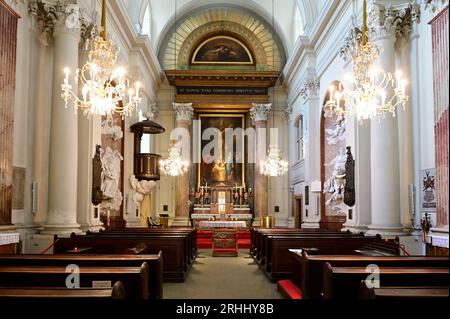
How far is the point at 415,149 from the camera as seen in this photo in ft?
28.2

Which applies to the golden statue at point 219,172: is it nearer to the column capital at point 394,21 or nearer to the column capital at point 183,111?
the column capital at point 183,111

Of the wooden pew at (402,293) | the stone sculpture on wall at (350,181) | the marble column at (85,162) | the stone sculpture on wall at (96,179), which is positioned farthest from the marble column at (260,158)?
the wooden pew at (402,293)

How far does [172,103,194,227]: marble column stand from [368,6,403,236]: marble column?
10818 mm

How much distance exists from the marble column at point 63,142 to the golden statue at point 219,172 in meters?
11.3

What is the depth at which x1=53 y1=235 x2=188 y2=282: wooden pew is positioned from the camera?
8125 mm

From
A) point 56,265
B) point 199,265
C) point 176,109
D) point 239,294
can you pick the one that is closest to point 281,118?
point 176,109

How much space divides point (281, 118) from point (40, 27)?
12651 millimetres

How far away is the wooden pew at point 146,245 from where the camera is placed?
26.7ft

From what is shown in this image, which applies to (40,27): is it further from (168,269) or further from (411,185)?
(411,185)

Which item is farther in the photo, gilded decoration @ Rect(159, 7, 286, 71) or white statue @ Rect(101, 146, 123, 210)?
gilded decoration @ Rect(159, 7, 286, 71)

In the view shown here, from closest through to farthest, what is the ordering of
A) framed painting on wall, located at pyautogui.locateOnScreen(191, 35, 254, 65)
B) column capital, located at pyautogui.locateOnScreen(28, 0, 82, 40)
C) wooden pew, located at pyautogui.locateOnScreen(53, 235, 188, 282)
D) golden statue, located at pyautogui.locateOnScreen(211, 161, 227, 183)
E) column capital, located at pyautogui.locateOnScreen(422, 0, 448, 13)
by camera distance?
column capital, located at pyautogui.locateOnScreen(422, 0, 448, 13) → wooden pew, located at pyautogui.locateOnScreen(53, 235, 188, 282) → column capital, located at pyautogui.locateOnScreen(28, 0, 82, 40) → golden statue, located at pyautogui.locateOnScreen(211, 161, 227, 183) → framed painting on wall, located at pyautogui.locateOnScreen(191, 35, 254, 65)

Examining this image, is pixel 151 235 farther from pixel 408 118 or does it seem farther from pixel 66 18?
pixel 408 118

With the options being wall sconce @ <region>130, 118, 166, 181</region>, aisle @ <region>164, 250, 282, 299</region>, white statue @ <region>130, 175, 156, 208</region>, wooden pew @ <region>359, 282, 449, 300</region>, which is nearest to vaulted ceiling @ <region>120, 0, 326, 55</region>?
wall sconce @ <region>130, 118, 166, 181</region>

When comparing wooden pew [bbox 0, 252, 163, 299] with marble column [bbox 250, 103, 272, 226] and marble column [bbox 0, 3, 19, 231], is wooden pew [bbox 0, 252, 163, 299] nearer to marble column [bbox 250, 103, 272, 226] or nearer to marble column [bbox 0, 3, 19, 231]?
marble column [bbox 0, 3, 19, 231]
